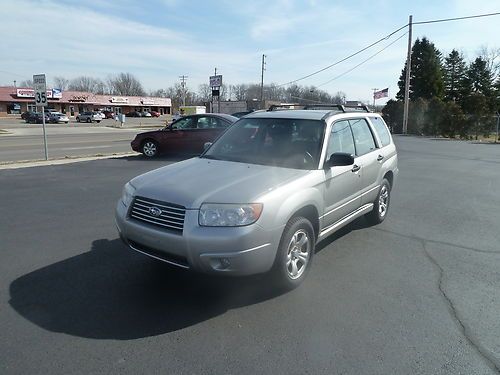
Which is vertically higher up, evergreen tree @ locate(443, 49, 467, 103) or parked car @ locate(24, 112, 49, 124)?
evergreen tree @ locate(443, 49, 467, 103)

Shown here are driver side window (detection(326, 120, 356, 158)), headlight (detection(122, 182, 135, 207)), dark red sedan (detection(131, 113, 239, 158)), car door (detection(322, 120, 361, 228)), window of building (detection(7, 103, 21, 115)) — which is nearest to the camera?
headlight (detection(122, 182, 135, 207))

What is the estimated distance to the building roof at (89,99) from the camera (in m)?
70.2

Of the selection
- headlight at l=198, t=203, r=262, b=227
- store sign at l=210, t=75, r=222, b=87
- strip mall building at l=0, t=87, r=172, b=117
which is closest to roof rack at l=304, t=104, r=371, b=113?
headlight at l=198, t=203, r=262, b=227

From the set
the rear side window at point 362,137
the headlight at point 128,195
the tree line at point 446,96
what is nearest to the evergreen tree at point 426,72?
the tree line at point 446,96

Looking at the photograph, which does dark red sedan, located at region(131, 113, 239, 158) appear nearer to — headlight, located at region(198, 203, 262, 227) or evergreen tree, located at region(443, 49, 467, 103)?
headlight, located at region(198, 203, 262, 227)

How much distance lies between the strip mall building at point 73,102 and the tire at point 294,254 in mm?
69241

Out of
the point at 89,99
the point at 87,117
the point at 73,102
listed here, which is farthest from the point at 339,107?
the point at 89,99

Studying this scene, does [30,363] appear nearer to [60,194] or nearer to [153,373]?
[153,373]

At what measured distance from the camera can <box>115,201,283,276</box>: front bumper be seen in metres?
3.22

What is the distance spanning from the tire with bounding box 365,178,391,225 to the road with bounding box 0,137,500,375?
0.31 m

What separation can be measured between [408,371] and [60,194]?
7410 mm

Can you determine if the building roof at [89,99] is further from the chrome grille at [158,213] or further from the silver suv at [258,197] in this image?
the chrome grille at [158,213]

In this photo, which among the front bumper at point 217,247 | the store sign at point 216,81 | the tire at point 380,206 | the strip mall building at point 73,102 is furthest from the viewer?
the strip mall building at point 73,102

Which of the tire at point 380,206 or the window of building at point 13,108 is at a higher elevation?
the window of building at point 13,108
